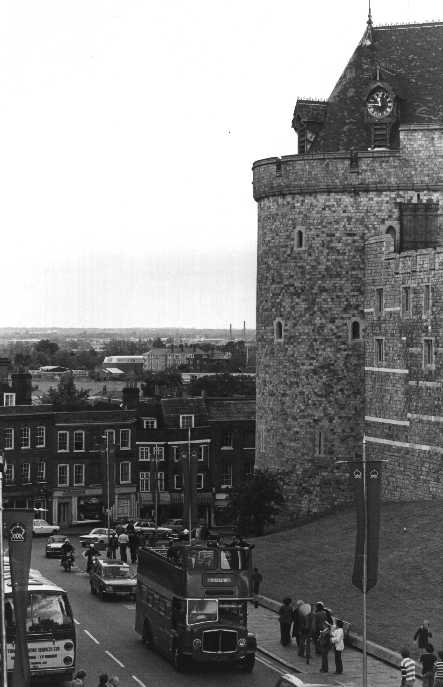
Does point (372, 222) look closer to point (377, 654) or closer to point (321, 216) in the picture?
point (321, 216)

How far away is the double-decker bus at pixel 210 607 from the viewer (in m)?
34.5

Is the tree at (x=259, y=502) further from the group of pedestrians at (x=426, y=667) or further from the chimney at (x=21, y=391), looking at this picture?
the group of pedestrians at (x=426, y=667)

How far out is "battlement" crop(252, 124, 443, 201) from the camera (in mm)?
60594

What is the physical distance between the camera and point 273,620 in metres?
43.0

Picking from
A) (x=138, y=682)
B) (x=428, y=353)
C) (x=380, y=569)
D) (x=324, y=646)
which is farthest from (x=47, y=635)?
(x=428, y=353)

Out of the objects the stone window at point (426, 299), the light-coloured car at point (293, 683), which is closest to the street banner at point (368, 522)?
the light-coloured car at point (293, 683)

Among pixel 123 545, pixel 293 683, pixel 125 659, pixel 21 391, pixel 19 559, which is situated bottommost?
pixel 123 545

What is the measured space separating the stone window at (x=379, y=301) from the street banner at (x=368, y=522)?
2403 centimetres

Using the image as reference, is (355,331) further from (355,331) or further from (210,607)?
(210,607)

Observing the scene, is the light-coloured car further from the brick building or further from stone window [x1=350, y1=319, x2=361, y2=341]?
stone window [x1=350, y1=319, x2=361, y2=341]

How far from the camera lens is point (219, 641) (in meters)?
34.6

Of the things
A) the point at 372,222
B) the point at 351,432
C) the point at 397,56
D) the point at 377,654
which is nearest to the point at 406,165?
the point at 372,222

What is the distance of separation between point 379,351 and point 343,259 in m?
4.60

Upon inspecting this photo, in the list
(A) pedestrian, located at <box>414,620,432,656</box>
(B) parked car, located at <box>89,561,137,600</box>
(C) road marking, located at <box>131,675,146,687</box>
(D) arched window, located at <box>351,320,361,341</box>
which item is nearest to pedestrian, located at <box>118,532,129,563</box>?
(B) parked car, located at <box>89,561,137,600</box>
